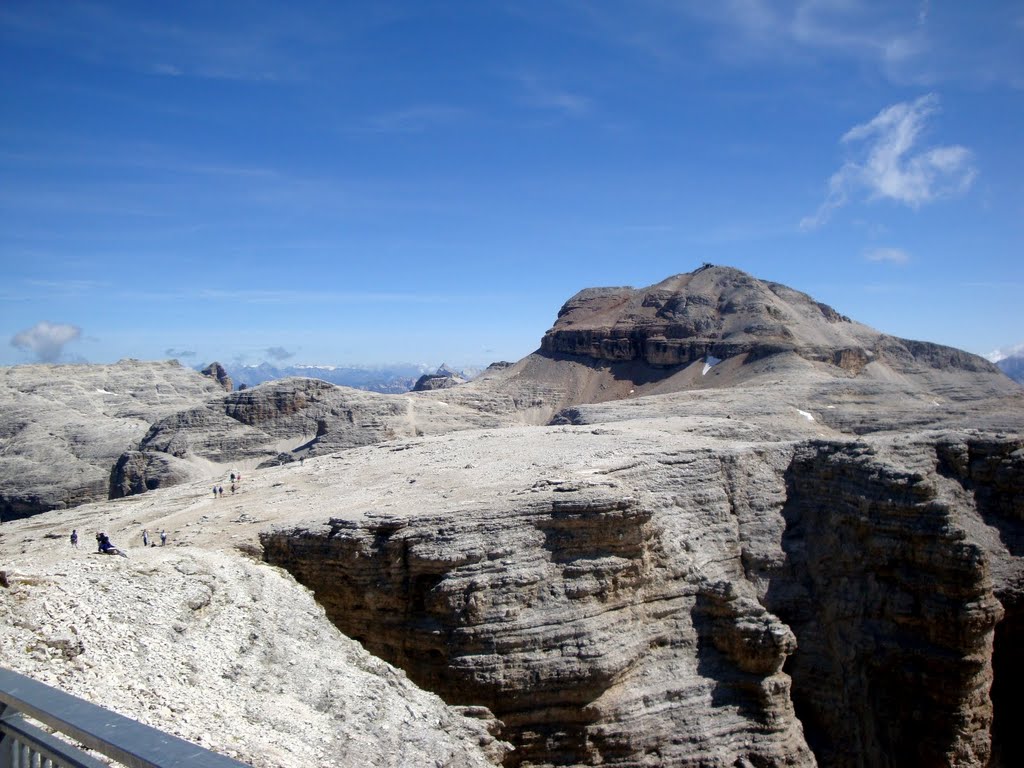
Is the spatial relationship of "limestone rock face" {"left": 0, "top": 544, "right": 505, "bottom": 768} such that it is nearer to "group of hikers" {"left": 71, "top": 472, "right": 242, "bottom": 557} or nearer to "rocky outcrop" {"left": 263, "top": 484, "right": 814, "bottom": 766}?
"group of hikers" {"left": 71, "top": 472, "right": 242, "bottom": 557}

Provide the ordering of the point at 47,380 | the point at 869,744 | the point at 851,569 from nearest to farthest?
the point at 869,744, the point at 851,569, the point at 47,380

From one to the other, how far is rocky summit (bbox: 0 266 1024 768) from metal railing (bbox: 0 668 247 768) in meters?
7.96

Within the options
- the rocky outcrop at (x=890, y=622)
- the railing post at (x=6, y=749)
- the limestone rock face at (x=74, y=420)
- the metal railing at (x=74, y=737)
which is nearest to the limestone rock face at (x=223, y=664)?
the railing post at (x=6, y=749)

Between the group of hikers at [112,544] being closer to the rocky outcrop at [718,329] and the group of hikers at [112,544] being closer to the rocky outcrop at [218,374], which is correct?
the rocky outcrop at [718,329]

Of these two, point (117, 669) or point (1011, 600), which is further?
point (1011, 600)

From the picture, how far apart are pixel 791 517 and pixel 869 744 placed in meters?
8.94

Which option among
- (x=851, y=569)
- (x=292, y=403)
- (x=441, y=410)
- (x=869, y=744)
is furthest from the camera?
(x=441, y=410)

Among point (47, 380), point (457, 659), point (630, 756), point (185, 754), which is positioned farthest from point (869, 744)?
point (47, 380)

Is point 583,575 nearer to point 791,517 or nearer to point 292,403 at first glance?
point 791,517

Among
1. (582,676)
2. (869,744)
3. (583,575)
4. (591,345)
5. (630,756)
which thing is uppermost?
(591,345)

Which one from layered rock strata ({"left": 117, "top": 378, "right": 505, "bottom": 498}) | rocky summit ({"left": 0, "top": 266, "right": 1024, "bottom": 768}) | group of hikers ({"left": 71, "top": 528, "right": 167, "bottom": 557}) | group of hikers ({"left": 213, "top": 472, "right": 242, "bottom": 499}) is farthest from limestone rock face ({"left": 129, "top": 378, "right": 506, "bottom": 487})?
group of hikers ({"left": 71, "top": 528, "right": 167, "bottom": 557})

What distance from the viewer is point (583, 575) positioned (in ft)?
74.7

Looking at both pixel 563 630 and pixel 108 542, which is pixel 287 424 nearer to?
pixel 108 542

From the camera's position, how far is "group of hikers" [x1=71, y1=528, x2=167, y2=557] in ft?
65.9
